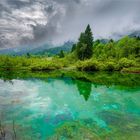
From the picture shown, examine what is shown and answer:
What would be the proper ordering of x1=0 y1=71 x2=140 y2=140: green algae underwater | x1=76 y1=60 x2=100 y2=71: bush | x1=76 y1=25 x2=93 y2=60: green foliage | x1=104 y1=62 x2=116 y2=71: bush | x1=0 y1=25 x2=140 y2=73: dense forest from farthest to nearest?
x1=76 y1=25 x2=93 y2=60: green foliage → x1=0 y1=25 x2=140 y2=73: dense forest → x1=76 y1=60 x2=100 y2=71: bush → x1=104 y1=62 x2=116 y2=71: bush → x1=0 y1=71 x2=140 y2=140: green algae underwater

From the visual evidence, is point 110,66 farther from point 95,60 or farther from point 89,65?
point 89,65

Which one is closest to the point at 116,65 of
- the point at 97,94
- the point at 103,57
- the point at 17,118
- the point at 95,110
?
the point at 103,57

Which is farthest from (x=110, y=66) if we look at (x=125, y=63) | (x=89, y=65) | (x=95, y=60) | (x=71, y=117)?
(x=71, y=117)

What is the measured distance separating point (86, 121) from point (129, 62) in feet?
151

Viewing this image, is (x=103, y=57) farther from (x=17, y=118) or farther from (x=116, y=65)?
(x=17, y=118)

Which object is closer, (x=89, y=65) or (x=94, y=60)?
(x=89, y=65)

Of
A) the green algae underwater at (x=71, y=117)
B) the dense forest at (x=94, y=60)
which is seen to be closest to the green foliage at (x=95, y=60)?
the dense forest at (x=94, y=60)

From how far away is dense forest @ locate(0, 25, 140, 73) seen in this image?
2331 inches

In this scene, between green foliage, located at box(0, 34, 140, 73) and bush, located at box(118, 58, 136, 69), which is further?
green foliage, located at box(0, 34, 140, 73)

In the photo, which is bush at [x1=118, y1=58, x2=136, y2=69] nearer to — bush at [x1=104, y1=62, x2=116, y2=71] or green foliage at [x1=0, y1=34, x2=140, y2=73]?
green foliage at [x1=0, y1=34, x2=140, y2=73]

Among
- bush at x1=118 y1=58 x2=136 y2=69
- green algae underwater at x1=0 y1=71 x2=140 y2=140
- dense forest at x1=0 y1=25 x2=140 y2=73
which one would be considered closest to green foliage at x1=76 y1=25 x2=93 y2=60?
dense forest at x1=0 y1=25 x2=140 y2=73

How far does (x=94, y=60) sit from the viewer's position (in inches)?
2363

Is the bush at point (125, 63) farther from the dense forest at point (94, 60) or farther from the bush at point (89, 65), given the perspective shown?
the bush at point (89, 65)

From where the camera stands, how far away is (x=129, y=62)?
58.7 meters
